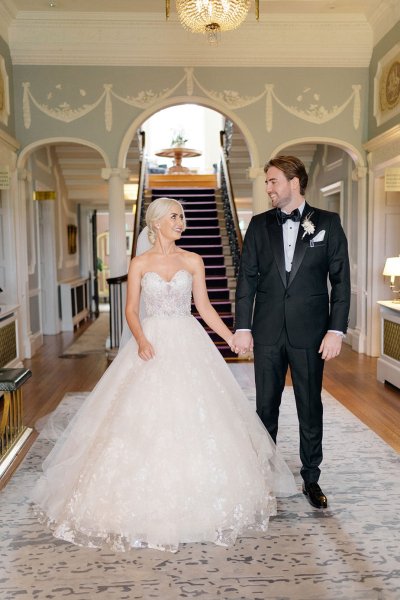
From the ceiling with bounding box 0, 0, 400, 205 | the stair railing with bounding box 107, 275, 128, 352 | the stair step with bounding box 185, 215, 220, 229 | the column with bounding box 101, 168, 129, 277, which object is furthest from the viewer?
the stair step with bounding box 185, 215, 220, 229

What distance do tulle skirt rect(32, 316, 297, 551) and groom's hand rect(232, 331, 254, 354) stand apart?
7.4 inches

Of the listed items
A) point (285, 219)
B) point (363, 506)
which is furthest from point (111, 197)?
point (363, 506)

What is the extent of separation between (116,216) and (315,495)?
5.48 m

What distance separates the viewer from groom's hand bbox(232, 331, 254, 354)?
3.14m

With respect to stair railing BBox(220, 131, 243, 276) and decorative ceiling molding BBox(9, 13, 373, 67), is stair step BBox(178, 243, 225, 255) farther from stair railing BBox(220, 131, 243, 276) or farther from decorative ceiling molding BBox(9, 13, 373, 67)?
decorative ceiling molding BBox(9, 13, 373, 67)

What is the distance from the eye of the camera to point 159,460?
9.47 feet

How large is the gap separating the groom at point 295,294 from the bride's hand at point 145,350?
46 cm

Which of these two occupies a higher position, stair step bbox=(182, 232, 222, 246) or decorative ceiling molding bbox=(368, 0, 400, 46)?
decorative ceiling molding bbox=(368, 0, 400, 46)

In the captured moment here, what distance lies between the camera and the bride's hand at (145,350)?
122 inches

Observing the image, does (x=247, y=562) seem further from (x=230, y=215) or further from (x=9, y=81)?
(x=230, y=215)

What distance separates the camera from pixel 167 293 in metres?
3.24

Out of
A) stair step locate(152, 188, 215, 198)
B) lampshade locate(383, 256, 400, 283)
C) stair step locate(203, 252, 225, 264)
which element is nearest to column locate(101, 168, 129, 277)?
stair step locate(203, 252, 225, 264)

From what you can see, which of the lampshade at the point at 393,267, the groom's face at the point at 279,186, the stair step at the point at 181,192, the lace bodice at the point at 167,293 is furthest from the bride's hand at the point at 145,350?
the stair step at the point at 181,192

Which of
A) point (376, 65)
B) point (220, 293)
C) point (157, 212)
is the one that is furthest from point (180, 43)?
point (157, 212)
